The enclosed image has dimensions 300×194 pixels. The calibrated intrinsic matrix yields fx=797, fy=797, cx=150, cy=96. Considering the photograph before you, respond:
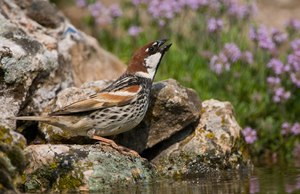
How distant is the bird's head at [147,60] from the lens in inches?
348

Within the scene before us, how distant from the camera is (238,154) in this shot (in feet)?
29.1

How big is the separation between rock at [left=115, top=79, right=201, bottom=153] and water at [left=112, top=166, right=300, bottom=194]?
597 millimetres

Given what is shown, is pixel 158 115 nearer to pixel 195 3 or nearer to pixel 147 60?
pixel 147 60

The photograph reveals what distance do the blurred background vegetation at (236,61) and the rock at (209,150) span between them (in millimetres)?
928

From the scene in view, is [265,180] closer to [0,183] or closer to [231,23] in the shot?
[0,183]

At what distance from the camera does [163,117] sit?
8641mm

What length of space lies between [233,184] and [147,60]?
194 cm

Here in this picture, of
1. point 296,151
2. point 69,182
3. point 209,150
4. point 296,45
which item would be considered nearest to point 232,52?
point 296,45

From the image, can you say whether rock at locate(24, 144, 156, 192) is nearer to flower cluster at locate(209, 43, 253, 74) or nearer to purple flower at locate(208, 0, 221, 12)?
flower cluster at locate(209, 43, 253, 74)

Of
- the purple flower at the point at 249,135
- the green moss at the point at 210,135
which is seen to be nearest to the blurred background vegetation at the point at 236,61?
the purple flower at the point at 249,135

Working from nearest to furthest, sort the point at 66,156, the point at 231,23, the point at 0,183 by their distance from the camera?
the point at 0,183, the point at 66,156, the point at 231,23

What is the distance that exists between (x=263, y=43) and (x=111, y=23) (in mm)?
2516

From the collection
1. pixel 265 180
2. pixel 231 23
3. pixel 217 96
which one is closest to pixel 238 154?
pixel 265 180

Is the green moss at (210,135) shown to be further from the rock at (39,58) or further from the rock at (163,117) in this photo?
the rock at (39,58)
